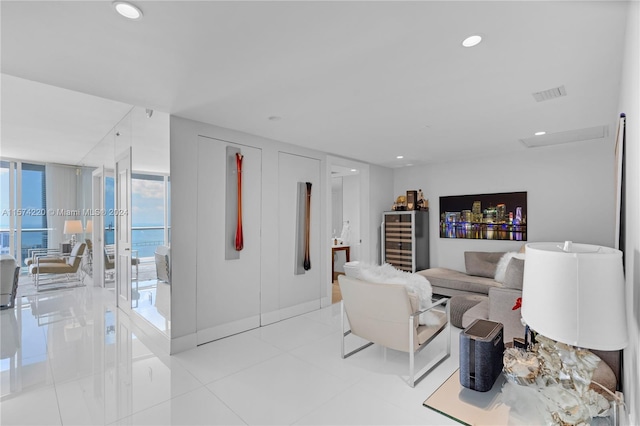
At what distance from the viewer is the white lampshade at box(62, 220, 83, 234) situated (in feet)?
22.9

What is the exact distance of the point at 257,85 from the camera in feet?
8.44

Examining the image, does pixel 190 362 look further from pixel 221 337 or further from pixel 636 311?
pixel 636 311

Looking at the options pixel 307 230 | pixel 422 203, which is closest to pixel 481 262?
pixel 422 203

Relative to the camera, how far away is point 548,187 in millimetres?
4824

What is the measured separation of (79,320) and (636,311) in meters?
5.66

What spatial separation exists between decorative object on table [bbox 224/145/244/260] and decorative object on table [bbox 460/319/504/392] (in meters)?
2.84

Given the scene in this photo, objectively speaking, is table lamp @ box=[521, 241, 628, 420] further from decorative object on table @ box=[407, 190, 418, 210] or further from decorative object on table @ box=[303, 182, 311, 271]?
decorative object on table @ box=[407, 190, 418, 210]

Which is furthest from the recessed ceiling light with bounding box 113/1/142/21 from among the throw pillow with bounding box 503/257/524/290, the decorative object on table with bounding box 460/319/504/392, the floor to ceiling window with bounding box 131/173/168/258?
the throw pillow with bounding box 503/257/524/290

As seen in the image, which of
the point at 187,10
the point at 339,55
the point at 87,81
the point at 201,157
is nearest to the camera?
the point at 187,10

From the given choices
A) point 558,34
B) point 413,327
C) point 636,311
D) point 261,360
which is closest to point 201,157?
point 261,360

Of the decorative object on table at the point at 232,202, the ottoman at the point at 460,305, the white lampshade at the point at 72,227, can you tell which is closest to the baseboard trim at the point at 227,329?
the decorative object on table at the point at 232,202

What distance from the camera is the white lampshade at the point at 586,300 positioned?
0.98 meters

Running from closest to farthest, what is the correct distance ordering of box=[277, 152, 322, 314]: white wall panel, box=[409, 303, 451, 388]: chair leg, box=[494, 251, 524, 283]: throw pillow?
box=[409, 303, 451, 388]: chair leg
box=[277, 152, 322, 314]: white wall panel
box=[494, 251, 524, 283]: throw pillow

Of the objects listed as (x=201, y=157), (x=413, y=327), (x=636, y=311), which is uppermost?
(x=201, y=157)
